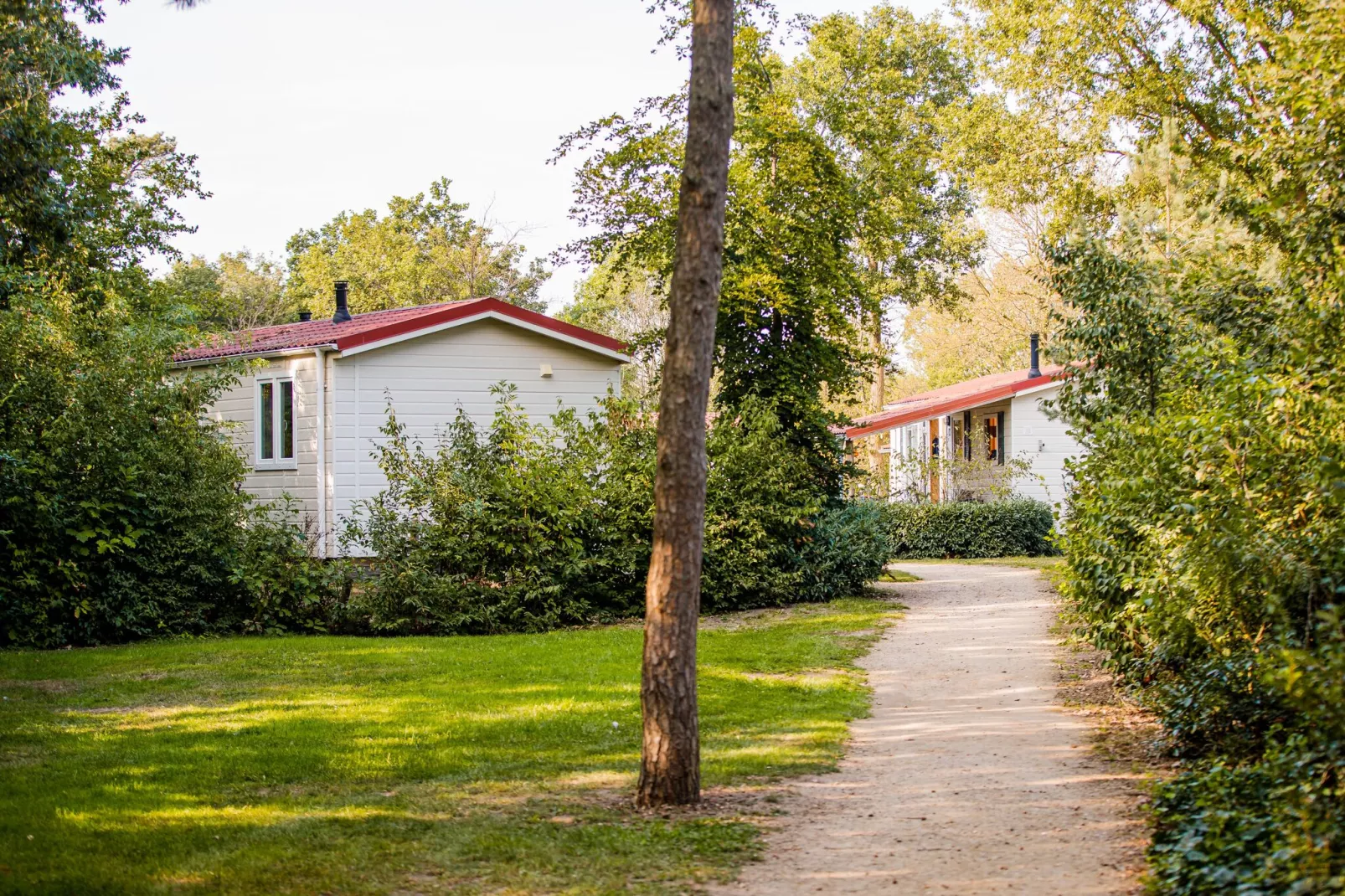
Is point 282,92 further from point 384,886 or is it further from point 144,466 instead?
point 384,886

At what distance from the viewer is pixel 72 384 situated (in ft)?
41.0

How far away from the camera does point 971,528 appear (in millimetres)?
24469

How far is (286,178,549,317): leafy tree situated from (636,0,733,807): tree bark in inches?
1448

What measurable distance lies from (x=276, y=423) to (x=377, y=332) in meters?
2.63

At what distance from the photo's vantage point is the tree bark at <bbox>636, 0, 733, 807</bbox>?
5996 millimetres

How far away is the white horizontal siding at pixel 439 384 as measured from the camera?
56.1ft

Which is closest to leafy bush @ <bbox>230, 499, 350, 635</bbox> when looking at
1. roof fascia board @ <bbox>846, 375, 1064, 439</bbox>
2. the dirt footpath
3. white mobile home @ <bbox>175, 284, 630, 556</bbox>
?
white mobile home @ <bbox>175, 284, 630, 556</bbox>

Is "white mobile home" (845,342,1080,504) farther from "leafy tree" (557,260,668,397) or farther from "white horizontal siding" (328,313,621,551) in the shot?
"leafy tree" (557,260,668,397)

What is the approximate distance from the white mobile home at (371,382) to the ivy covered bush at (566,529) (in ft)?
Answer: 9.05

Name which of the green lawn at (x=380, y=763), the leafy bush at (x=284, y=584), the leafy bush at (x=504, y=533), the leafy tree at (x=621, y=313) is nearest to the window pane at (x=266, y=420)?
the leafy bush at (x=504, y=533)

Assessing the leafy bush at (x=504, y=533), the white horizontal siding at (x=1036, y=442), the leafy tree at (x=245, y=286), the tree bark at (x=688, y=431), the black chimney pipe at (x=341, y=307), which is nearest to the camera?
the tree bark at (x=688, y=431)

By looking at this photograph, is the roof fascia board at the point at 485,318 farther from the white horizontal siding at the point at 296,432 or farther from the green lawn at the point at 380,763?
the green lawn at the point at 380,763

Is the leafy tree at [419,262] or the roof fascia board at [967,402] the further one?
the leafy tree at [419,262]

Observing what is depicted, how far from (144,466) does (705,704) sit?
7190mm
